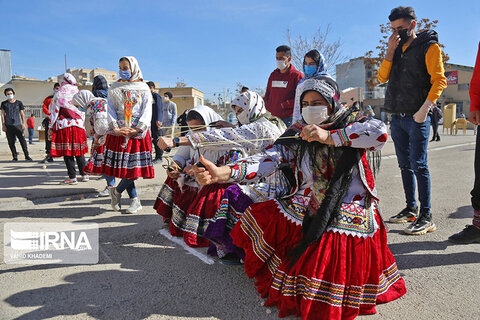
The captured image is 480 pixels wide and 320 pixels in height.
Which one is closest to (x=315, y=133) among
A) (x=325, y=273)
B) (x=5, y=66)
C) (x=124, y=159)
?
(x=325, y=273)

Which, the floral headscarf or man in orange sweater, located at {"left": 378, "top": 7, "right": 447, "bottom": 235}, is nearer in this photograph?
man in orange sweater, located at {"left": 378, "top": 7, "right": 447, "bottom": 235}

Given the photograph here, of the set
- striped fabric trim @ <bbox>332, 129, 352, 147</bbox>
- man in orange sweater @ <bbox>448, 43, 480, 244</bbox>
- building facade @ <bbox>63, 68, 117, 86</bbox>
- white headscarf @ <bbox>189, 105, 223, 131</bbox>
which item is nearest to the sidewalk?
white headscarf @ <bbox>189, 105, 223, 131</bbox>

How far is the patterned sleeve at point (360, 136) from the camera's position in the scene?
84.7 inches

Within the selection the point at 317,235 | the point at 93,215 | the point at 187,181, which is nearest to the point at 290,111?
the point at 187,181

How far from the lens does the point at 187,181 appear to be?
361cm

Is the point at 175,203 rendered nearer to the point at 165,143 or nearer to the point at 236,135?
the point at 165,143

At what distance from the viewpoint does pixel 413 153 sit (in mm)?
3637

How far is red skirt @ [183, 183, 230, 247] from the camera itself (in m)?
3.09

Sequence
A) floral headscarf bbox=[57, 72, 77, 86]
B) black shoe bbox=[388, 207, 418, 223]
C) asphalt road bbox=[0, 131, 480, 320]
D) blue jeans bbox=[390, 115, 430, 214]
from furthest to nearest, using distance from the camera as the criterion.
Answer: floral headscarf bbox=[57, 72, 77, 86]
black shoe bbox=[388, 207, 418, 223]
blue jeans bbox=[390, 115, 430, 214]
asphalt road bbox=[0, 131, 480, 320]

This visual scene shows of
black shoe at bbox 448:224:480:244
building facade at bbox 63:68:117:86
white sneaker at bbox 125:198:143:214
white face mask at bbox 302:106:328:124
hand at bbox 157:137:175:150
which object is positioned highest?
building facade at bbox 63:68:117:86

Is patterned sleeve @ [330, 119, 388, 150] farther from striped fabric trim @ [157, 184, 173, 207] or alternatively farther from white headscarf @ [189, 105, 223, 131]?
striped fabric trim @ [157, 184, 173, 207]

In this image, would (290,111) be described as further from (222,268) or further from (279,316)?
(279,316)

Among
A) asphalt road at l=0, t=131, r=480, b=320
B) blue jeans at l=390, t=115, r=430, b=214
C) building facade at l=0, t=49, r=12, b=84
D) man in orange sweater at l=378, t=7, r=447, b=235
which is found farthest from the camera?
building facade at l=0, t=49, r=12, b=84

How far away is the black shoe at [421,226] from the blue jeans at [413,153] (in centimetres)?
6
